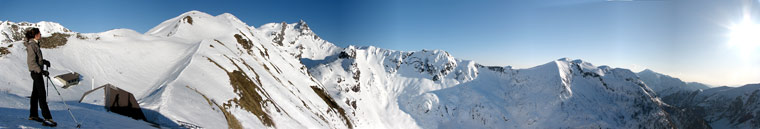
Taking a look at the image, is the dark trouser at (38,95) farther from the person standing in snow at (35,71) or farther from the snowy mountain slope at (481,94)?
the snowy mountain slope at (481,94)

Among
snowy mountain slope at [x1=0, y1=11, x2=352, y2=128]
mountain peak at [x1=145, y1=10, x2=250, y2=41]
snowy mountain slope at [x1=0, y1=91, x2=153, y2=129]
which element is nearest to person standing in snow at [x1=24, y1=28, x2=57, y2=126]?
snowy mountain slope at [x1=0, y1=91, x2=153, y2=129]

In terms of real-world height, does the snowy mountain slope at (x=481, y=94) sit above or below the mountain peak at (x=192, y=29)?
below

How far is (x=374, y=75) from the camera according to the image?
15350cm

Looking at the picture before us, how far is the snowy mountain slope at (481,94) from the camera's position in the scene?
133375mm

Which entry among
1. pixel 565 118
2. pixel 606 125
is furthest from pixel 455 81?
pixel 606 125

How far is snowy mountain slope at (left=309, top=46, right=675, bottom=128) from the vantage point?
133375 mm

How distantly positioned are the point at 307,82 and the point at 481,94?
102m

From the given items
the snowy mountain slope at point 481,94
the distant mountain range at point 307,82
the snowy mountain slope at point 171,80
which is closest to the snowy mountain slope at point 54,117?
the distant mountain range at point 307,82

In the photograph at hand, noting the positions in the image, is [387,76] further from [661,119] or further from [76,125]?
[76,125]

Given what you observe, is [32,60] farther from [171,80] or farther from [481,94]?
[481,94]

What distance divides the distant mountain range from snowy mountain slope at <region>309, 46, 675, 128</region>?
0.58 m

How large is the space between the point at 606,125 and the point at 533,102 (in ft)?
97.5

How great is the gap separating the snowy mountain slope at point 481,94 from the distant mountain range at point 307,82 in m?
0.58

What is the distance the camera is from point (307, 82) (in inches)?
2940
